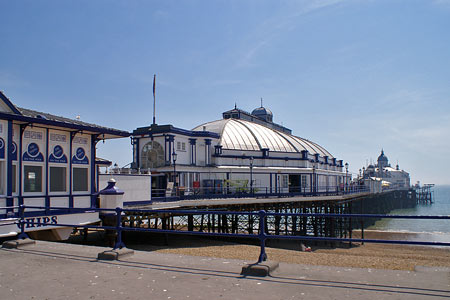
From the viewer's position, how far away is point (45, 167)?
49.2ft

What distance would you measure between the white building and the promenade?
17.4 metres

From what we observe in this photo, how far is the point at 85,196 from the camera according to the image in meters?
16.4

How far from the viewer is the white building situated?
32688 mm

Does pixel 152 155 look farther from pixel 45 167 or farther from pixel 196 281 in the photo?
pixel 196 281

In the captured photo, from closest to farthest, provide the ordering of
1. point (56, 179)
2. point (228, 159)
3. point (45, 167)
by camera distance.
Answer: point (45, 167), point (56, 179), point (228, 159)

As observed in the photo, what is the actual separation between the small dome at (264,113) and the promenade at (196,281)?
54982 mm

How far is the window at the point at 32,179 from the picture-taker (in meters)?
14.5

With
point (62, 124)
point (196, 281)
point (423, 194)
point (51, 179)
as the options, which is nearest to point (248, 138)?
point (62, 124)

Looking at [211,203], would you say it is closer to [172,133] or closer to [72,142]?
[172,133]

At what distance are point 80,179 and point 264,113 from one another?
47410 millimetres

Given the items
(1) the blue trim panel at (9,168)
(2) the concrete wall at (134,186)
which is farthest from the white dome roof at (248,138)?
(1) the blue trim panel at (9,168)

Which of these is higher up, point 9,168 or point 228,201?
point 9,168

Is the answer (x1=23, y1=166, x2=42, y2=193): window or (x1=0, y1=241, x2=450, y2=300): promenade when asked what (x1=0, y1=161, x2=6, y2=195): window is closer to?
(x1=23, y1=166, x2=42, y2=193): window

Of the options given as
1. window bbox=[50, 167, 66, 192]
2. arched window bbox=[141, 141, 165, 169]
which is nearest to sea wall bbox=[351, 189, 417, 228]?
arched window bbox=[141, 141, 165, 169]
